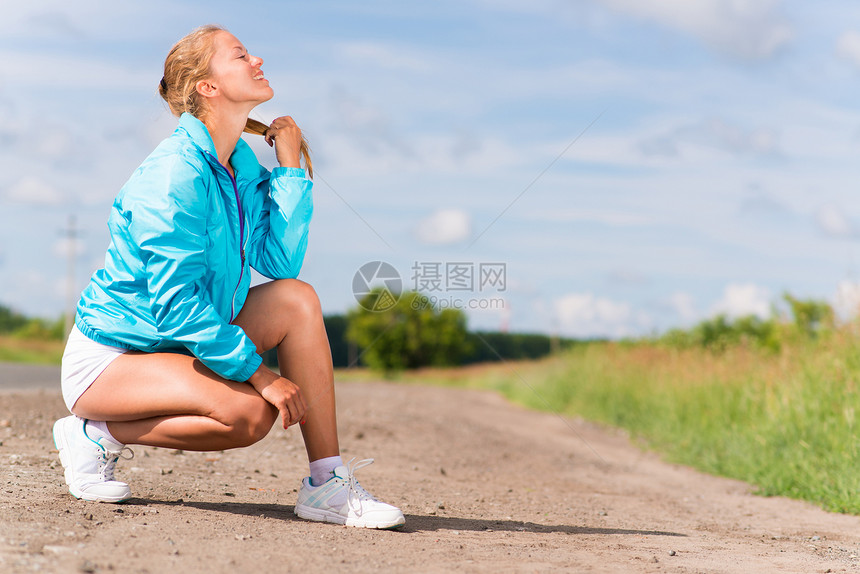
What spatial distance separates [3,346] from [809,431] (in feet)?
67.2

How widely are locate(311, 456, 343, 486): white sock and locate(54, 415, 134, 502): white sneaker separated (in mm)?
732

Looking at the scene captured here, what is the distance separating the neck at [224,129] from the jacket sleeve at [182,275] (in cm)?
33

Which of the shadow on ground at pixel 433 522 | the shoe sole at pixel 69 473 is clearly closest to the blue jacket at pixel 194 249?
the shoe sole at pixel 69 473

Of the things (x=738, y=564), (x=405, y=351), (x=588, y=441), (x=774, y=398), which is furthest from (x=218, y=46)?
(x=405, y=351)

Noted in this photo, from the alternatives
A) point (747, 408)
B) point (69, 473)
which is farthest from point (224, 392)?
point (747, 408)

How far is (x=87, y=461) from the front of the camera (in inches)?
115

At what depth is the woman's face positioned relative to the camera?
2854mm

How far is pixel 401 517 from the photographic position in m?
→ 2.94

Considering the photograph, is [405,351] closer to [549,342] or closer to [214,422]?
[549,342]

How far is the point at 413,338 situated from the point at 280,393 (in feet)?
103

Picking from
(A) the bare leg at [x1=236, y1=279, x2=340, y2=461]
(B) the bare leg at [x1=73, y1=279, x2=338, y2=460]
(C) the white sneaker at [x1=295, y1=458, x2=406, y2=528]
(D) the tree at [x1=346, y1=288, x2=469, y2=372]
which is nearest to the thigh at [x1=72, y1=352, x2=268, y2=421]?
(B) the bare leg at [x1=73, y1=279, x2=338, y2=460]

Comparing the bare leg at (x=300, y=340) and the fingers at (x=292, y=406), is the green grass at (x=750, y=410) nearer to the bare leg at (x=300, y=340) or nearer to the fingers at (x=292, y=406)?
the bare leg at (x=300, y=340)

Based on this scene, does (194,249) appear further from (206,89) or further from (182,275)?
(206,89)

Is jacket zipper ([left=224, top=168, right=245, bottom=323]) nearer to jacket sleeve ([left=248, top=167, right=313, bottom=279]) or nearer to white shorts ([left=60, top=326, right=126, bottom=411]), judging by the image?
jacket sleeve ([left=248, top=167, right=313, bottom=279])
